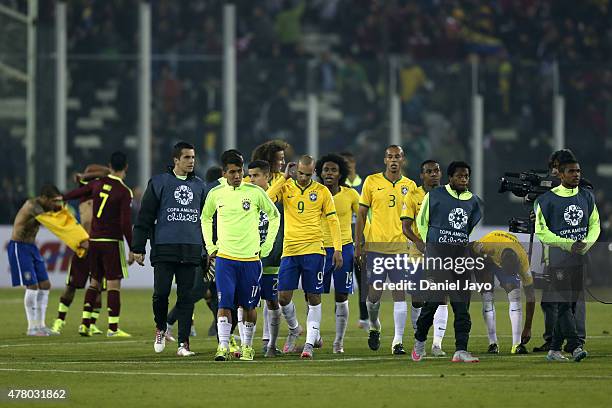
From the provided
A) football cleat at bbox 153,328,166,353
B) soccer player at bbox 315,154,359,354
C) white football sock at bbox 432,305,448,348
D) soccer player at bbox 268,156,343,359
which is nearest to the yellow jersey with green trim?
white football sock at bbox 432,305,448,348

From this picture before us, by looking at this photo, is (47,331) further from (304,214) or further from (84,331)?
(304,214)

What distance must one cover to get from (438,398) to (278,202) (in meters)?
4.32

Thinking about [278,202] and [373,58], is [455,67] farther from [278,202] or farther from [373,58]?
[278,202]

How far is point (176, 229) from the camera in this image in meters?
13.8

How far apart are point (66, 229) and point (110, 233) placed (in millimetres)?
1530

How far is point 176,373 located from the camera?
12102mm

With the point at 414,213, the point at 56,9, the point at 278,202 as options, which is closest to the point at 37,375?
the point at 278,202

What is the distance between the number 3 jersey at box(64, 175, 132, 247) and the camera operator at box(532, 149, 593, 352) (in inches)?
193

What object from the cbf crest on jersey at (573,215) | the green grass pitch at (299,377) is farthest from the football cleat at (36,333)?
the cbf crest on jersey at (573,215)

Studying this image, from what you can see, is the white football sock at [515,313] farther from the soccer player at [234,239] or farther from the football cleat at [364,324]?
the football cleat at [364,324]

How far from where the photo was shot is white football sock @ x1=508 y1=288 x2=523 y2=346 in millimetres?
14250

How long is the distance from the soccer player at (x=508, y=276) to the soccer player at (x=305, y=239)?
1.57 metres

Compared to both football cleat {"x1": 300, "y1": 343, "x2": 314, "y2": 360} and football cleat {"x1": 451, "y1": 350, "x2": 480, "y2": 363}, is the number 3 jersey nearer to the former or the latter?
football cleat {"x1": 300, "y1": 343, "x2": 314, "y2": 360}

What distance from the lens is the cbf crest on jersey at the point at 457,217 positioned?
1294 cm
